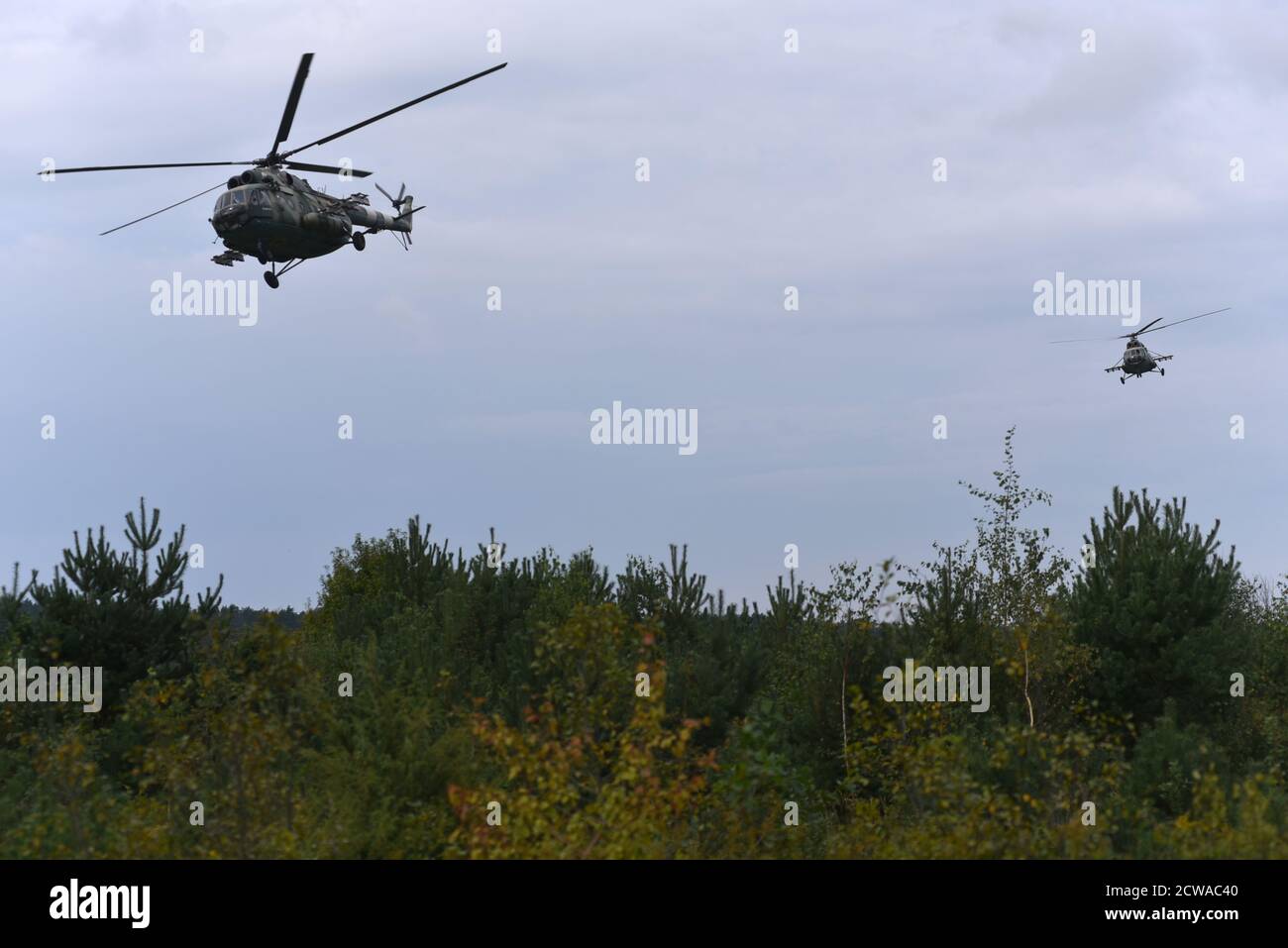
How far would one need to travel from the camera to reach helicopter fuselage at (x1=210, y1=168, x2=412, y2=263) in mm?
32969

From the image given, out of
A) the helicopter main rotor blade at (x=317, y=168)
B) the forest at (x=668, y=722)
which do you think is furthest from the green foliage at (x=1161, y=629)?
the helicopter main rotor blade at (x=317, y=168)

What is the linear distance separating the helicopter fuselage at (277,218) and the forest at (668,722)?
8.23 metres

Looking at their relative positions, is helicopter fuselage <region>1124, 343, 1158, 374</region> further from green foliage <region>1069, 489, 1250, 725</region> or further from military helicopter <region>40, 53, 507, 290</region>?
military helicopter <region>40, 53, 507, 290</region>

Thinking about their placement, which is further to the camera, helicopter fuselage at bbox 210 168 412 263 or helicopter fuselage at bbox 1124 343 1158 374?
helicopter fuselage at bbox 1124 343 1158 374

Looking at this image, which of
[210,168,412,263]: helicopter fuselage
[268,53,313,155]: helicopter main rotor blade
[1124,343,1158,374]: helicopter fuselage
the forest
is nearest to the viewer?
the forest

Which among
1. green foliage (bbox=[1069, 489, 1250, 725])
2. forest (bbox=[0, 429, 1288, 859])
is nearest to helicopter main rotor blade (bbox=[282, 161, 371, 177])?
forest (bbox=[0, 429, 1288, 859])

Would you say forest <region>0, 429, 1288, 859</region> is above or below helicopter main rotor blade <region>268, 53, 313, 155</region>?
below

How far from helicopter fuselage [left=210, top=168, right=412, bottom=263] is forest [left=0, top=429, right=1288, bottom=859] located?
823 centimetres

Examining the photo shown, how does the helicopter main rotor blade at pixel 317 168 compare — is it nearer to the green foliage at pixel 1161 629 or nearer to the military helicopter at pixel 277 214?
the military helicopter at pixel 277 214

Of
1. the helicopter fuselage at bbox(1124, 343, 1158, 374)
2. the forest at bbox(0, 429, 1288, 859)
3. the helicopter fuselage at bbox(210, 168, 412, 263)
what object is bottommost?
the forest at bbox(0, 429, 1288, 859)

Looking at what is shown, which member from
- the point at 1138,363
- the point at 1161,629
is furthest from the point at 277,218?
the point at 1138,363

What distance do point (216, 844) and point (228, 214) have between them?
20557 mm

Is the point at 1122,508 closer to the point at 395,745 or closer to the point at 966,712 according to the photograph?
the point at 966,712
